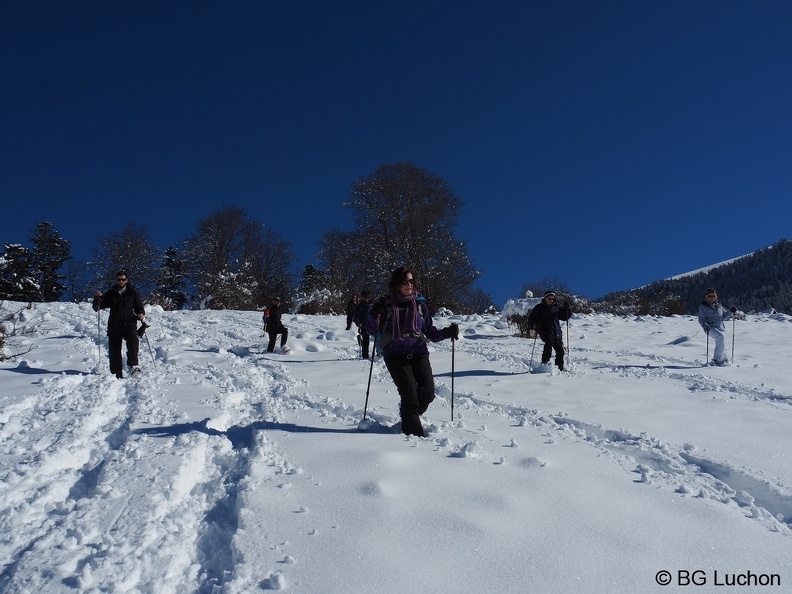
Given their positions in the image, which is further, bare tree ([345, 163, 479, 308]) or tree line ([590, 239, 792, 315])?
tree line ([590, 239, 792, 315])

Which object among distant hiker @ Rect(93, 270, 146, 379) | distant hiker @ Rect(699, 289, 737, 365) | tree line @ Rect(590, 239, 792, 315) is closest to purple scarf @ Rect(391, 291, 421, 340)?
distant hiker @ Rect(93, 270, 146, 379)

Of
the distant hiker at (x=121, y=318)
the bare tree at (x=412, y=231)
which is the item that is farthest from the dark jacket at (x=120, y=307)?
the bare tree at (x=412, y=231)

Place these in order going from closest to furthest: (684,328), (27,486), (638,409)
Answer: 1. (27,486)
2. (638,409)
3. (684,328)

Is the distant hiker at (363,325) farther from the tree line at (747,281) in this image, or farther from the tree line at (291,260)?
the tree line at (747,281)

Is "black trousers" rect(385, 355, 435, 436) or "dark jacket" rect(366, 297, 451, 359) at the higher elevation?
"dark jacket" rect(366, 297, 451, 359)

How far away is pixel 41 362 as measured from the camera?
29.5ft

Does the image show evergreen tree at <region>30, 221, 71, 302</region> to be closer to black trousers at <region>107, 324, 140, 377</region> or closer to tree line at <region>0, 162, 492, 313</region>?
tree line at <region>0, 162, 492, 313</region>

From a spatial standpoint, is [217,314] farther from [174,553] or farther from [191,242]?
[174,553]

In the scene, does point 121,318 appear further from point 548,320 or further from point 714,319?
point 714,319

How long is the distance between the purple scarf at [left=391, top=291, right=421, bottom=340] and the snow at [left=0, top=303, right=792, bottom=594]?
96 centimetres

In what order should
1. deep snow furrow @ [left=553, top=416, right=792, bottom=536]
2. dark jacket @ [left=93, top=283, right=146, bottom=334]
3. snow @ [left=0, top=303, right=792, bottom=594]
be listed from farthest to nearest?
dark jacket @ [left=93, top=283, right=146, bottom=334] → deep snow furrow @ [left=553, top=416, right=792, bottom=536] → snow @ [left=0, top=303, right=792, bottom=594]

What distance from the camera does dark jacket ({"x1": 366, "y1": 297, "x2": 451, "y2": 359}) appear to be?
4727 millimetres

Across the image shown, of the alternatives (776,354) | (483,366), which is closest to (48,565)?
(483,366)

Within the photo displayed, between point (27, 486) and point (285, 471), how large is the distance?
5.29 feet
